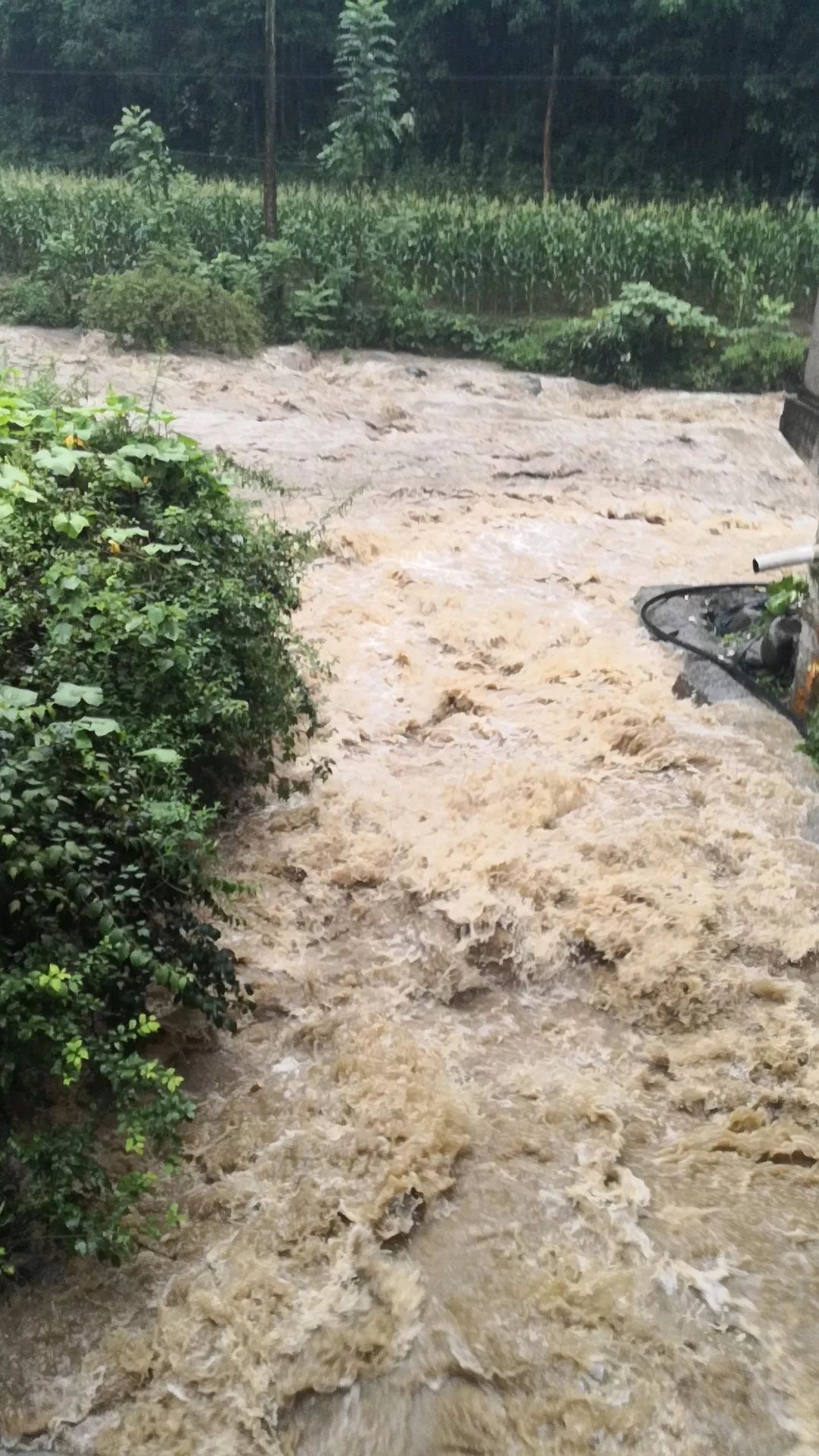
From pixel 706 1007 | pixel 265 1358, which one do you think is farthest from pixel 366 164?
pixel 265 1358

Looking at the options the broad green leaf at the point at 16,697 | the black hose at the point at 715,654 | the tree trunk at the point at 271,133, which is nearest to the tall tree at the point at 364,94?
the tree trunk at the point at 271,133

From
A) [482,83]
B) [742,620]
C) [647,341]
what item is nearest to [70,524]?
[742,620]

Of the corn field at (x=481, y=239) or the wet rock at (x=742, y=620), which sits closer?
the wet rock at (x=742, y=620)

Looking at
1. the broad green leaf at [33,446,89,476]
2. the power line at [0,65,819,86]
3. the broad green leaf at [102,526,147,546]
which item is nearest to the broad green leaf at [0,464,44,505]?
the broad green leaf at [33,446,89,476]

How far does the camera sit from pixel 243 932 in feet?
14.2

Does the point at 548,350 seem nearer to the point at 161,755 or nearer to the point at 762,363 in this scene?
the point at 762,363

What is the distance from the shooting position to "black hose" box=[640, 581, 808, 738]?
596 centimetres

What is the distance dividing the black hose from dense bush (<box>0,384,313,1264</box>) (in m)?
2.45

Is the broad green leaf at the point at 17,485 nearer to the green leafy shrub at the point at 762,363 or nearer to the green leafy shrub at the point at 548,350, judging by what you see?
the green leafy shrub at the point at 548,350

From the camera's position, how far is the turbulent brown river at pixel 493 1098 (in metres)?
2.75

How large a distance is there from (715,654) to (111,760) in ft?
13.5

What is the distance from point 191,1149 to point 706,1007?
1.91m

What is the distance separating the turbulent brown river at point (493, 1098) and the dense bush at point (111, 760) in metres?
0.30

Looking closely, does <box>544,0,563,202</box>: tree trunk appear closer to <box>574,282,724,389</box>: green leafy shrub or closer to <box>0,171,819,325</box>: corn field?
<box>0,171,819,325</box>: corn field
